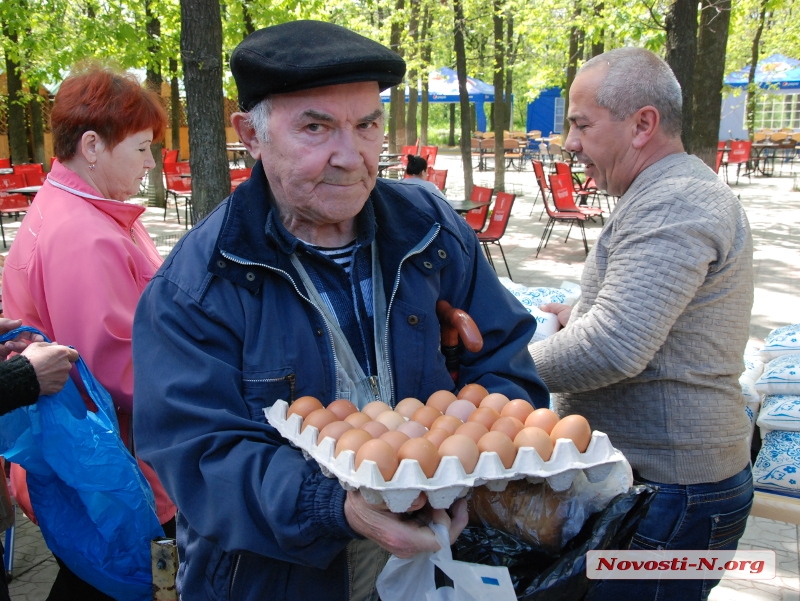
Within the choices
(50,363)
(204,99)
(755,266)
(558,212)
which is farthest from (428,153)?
(50,363)

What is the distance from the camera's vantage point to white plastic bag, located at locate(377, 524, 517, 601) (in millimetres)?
1467

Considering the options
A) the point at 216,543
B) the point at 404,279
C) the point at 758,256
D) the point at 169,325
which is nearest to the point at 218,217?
the point at 169,325

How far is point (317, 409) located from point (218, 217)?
0.53m

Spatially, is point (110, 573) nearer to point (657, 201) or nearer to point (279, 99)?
point (279, 99)

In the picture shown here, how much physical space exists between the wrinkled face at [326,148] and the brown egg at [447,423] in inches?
21.3

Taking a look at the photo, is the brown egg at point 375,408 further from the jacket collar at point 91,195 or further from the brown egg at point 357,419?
the jacket collar at point 91,195

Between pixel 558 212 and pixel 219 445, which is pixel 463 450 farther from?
pixel 558 212

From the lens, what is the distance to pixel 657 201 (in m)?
2.17

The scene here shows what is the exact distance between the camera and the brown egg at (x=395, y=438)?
55.7 inches

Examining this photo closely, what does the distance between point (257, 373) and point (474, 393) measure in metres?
0.51

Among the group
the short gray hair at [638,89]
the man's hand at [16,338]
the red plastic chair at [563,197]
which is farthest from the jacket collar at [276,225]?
the red plastic chair at [563,197]

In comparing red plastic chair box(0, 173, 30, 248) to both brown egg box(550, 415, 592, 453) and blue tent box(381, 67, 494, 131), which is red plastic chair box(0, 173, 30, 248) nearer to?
brown egg box(550, 415, 592, 453)

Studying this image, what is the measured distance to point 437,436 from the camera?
1.47 m

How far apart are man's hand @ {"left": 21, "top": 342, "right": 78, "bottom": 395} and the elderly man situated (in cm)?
82
